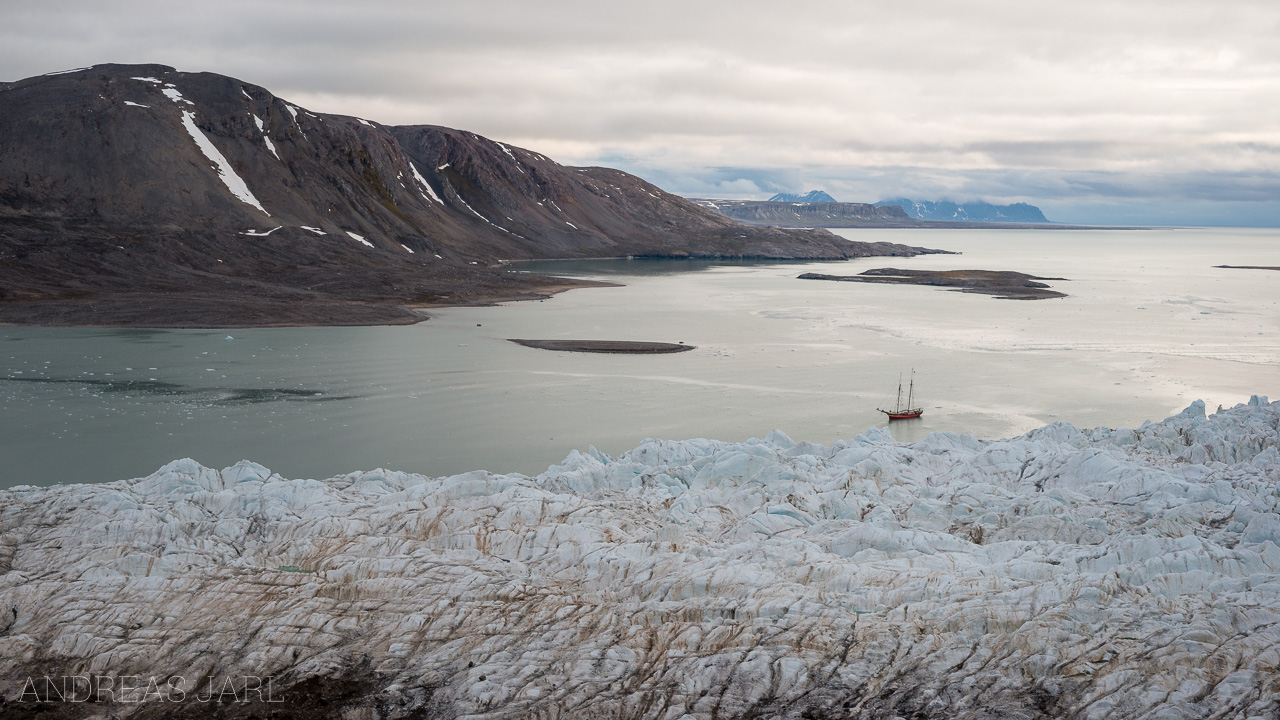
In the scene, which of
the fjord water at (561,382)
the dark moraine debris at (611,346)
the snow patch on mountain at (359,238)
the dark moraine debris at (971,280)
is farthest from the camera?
the snow patch on mountain at (359,238)

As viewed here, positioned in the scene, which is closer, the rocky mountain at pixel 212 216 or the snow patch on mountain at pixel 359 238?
the rocky mountain at pixel 212 216

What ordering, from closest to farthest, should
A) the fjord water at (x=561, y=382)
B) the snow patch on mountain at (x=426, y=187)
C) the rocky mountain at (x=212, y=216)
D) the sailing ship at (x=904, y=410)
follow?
the fjord water at (x=561, y=382), the sailing ship at (x=904, y=410), the rocky mountain at (x=212, y=216), the snow patch on mountain at (x=426, y=187)

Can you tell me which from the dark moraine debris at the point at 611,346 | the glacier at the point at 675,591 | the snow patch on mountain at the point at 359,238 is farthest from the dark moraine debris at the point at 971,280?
the glacier at the point at 675,591

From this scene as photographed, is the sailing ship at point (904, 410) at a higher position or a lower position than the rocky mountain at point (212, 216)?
lower

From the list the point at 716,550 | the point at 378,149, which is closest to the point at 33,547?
the point at 716,550

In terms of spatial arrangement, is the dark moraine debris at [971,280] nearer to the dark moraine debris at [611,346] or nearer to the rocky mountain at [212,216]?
the rocky mountain at [212,216]

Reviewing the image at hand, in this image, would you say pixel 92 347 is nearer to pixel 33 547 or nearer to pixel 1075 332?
pixel 33 547

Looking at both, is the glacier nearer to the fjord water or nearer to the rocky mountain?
the fjord water

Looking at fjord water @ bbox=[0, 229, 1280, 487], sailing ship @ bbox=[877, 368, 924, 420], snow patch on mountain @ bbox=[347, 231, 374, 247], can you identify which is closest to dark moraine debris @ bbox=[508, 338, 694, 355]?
fjord water @ bbox=[0, 229, 1280, 487]
